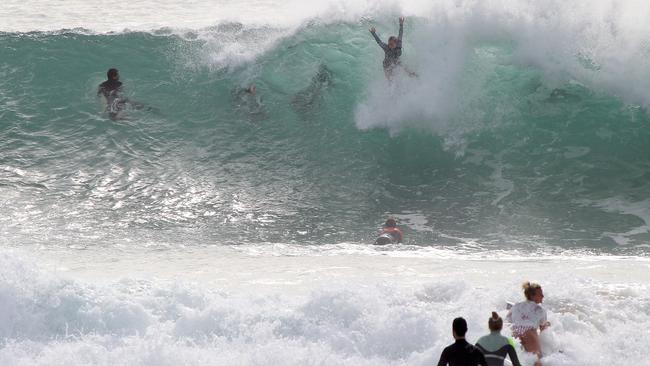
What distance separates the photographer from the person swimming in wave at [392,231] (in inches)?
505

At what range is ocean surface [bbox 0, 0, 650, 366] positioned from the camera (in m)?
9.06

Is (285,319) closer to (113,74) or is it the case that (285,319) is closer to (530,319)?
(530,319)

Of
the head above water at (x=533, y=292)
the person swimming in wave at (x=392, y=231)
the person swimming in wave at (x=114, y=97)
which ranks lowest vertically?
the head above water at (x=533, y=292)

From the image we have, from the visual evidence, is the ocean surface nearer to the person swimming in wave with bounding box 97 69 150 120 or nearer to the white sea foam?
the white sea foam

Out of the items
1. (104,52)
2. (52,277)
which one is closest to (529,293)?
(52,277)

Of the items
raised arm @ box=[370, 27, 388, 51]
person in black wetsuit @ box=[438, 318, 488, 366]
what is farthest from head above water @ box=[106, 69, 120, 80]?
person in black wetsuit @ box=[438, 318, 488, 366]

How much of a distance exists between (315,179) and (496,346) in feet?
27.1

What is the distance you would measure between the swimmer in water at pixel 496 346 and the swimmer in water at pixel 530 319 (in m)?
0.81

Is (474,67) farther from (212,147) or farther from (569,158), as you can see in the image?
(212,147)

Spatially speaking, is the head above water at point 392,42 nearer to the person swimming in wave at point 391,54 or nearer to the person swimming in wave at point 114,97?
the person swimming in wave at point 391,54

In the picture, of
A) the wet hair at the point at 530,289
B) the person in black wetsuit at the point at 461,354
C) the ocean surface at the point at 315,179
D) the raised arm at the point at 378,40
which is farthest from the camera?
the raised arm at the point at 378,40

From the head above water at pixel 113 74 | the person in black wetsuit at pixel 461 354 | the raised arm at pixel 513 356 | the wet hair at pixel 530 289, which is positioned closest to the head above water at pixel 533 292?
the wet hair at pixel 530 289

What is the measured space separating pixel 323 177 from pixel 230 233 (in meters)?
2.57

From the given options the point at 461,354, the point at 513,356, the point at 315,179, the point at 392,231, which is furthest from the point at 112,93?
the point at 461,354
